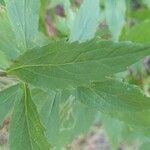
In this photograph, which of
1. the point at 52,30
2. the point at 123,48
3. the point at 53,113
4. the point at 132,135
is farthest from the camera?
the point at 52,30

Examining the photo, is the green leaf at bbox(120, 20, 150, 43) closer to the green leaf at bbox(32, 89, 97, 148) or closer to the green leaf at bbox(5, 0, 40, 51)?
the green leaf at bbox(32, 89, 97, 148)

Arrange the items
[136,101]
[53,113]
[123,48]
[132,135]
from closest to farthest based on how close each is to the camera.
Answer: [123,48] → [136,101] → [53,113] → [132,135]

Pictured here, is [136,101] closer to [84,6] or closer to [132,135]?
[84,6]

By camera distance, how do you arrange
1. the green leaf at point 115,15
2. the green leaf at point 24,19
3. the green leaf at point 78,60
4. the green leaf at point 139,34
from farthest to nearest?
the green leaf at point 139,34 < the green leaf at point 115,15 < the green leaf at point 24,19 < the green leaf at point 78,60

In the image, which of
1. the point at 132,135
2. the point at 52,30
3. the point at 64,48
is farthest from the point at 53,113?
the point at 52,30

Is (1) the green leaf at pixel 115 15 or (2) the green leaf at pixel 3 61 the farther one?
(1) the green leaf at pixel 115 15

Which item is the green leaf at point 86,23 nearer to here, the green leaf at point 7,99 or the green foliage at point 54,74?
the green foliage at point 54,74

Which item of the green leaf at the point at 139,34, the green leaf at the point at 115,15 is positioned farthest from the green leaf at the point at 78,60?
the green leaf at the point at 139,34

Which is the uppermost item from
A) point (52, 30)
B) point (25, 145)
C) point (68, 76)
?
point (52, 30)
